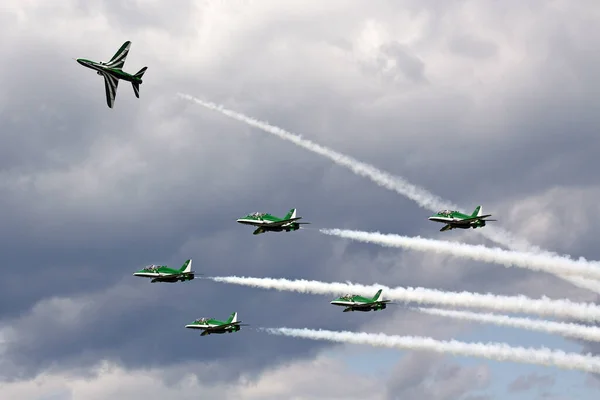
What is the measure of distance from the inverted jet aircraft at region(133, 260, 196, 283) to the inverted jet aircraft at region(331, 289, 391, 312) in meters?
26.7

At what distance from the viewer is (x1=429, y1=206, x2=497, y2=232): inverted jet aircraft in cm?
15825

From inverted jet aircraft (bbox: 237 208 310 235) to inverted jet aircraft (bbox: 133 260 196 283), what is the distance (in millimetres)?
17974

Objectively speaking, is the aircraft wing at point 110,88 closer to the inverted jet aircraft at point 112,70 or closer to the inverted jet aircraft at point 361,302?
the inverted jet aircraft at point 112,70

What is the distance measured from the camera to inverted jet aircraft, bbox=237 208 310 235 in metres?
164

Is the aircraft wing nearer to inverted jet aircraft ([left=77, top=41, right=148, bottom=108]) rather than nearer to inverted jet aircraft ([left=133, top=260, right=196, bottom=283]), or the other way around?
inverted jet aircraft ([left=77, top=41, right=148, bottom=108])

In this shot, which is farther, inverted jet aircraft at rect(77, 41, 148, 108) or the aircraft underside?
the aircraft underside

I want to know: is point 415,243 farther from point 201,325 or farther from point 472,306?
point 201,325

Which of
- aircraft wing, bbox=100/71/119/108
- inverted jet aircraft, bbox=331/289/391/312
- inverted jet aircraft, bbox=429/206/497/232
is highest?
aircraft wing, bbox=100/71/119/108

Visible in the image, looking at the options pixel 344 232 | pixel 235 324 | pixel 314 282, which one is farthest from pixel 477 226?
pixel 235 324

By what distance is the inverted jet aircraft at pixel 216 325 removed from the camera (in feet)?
629

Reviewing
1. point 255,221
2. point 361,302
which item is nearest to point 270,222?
point 255,221

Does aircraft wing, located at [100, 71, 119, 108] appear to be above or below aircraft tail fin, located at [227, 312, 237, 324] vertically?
above

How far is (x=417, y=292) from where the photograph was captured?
6501 inches

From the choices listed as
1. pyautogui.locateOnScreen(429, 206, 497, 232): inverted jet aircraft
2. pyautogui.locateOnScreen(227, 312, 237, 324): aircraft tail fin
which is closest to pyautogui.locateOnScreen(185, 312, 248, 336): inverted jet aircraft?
pyautogui.locateOnScreen(227, 312, 237, 324): aircraft tail fin
